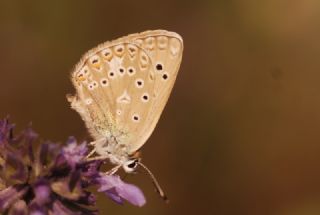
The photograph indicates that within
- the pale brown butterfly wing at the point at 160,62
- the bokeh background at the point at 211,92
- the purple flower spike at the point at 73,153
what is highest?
the pale brown butterfly wing at the point at 160,62

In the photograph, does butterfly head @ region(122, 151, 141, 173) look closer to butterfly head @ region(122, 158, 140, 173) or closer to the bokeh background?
butterfly head @ region(122, 158, 140, 173)

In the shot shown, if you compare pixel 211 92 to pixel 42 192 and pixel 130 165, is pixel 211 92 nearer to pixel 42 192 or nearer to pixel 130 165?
pixel 130 165

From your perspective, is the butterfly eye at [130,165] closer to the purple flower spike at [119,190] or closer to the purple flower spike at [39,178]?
the purple flower spike at [119,190]

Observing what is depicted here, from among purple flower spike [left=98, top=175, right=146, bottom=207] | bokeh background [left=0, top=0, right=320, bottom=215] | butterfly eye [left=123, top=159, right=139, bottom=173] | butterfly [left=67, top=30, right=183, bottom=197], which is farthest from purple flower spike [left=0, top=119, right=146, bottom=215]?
bokeh background [left=0, top=0, right=320, bottom=215]

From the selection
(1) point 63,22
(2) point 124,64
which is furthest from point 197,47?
(2) point 124,64

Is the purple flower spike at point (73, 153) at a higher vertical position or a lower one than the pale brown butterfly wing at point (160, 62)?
lower

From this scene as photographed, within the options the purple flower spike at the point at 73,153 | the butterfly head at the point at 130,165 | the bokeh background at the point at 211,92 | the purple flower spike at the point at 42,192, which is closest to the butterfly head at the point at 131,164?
the butterfly head at the point at 130,165
